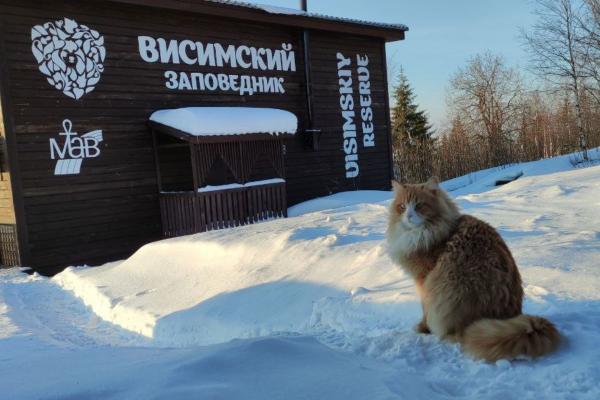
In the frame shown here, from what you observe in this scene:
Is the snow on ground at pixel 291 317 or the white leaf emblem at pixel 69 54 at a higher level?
the white leaf emblem at pixel 69 54

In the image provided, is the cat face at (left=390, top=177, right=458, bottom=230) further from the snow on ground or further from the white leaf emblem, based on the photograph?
the white leaf emblem

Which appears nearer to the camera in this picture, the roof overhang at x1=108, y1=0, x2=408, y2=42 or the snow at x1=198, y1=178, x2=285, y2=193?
the snow at x1=198, y1=178, x2=285, y2=193

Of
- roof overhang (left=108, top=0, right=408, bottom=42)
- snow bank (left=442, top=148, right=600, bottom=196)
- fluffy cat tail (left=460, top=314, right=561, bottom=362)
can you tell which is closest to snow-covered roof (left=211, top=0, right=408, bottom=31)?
roof overhang (left=108, top=0, right=408, bottom=42)

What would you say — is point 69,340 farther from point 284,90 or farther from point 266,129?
point 284,90

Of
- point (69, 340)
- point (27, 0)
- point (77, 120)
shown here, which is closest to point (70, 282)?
point (69, 340)

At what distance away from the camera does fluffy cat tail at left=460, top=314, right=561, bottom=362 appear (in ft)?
10.2

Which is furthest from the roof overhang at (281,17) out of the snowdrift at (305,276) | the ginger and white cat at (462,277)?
the ginger and white cat at (462,277)

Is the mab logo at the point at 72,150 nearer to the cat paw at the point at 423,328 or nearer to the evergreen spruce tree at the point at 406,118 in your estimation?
the cat paw at the point at 423,328

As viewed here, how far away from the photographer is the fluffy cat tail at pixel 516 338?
3.12 metres

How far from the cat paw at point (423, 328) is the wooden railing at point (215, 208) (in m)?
8.93

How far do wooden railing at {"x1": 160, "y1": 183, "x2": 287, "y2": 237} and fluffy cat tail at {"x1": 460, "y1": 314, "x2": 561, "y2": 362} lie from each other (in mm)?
9633

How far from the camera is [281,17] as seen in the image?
14.9 meters

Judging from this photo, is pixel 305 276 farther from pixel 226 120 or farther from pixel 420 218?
pixel 226 120

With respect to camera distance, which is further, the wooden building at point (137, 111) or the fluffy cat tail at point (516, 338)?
the wooden building at point (137, 111)
